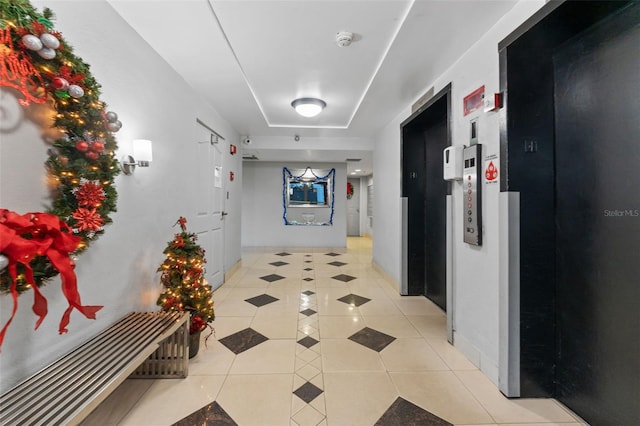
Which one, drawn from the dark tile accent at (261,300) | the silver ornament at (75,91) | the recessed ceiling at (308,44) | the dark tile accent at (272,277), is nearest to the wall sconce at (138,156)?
the silver ornament at (75,91)

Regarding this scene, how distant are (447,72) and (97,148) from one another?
2704 millimetres

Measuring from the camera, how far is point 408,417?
1.47 meters

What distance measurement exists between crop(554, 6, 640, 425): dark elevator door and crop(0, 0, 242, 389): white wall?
280 cm

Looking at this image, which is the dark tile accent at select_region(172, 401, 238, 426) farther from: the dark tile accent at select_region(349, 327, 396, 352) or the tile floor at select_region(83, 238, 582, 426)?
the dark tile accent at select_region(349, 327, 396, 352)

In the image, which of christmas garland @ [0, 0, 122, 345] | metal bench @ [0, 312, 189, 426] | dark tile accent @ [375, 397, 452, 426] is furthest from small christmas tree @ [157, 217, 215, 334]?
dark tile accent @ [375, 397, 452, 426]

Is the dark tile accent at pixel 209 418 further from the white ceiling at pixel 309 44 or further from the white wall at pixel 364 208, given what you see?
the white wall at pixel 364 208

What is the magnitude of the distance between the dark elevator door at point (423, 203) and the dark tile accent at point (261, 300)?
1808 mm

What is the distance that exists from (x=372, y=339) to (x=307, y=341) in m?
0.58

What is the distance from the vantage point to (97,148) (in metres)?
1.39

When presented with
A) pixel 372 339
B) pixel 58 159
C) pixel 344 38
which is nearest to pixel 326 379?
pixel 372 339

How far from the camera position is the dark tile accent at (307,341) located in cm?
222

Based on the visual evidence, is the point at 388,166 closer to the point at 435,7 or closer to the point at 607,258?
the point at 435,7

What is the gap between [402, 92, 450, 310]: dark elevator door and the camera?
3205mm

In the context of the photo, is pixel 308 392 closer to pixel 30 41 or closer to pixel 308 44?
pixel 30 41
